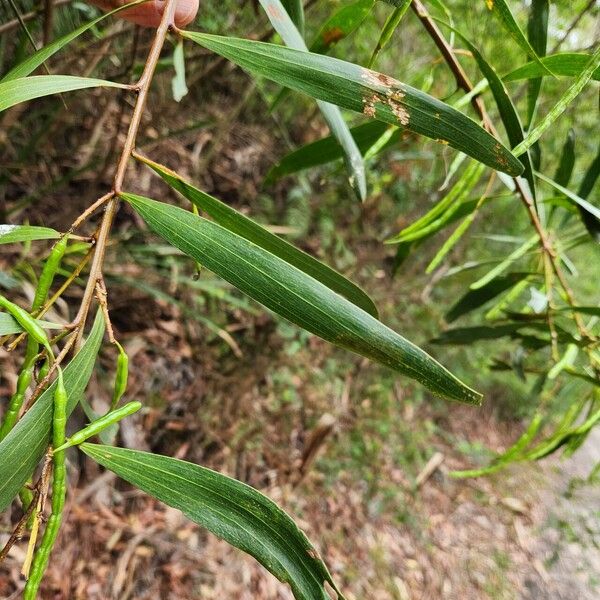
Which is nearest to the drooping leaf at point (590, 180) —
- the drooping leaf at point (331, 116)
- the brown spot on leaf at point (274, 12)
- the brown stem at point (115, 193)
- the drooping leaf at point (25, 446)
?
the drooping leaf at point (331, 116)

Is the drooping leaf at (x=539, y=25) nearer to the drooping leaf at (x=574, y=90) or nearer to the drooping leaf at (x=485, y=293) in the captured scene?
the drooping leaf at (x=574, y=90)

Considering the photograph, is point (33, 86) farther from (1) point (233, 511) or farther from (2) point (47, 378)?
(1) point (233, 511)

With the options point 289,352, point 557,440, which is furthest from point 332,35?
point 289,352

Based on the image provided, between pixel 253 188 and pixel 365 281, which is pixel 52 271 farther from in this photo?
pixel 365 281

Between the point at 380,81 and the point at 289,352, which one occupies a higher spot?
the point at 289,352

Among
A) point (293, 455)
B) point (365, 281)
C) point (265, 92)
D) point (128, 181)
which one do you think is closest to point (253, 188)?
point (265, 92)

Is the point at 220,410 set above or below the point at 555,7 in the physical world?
below
